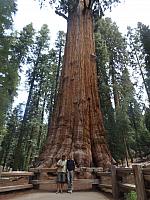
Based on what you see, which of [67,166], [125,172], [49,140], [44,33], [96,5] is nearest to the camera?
[125,172]

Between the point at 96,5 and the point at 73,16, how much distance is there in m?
2.76

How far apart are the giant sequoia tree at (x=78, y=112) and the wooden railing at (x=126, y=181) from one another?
1.47 metres

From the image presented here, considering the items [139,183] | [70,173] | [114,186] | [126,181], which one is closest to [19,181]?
[70,173]

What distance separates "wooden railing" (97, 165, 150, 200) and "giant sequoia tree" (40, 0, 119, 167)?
1.47 meters

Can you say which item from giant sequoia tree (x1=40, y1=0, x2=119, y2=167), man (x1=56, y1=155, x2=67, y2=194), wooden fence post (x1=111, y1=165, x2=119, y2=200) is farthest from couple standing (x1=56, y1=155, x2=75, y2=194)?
wooden fence post (x1=111, y1=165, x2=119, y2=200)

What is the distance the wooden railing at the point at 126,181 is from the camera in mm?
4516

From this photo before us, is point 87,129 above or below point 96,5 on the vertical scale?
below

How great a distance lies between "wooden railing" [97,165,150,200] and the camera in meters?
4.52

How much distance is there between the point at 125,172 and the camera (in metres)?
6.34

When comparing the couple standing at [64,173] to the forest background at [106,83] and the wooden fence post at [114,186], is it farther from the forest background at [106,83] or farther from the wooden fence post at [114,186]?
the forest background at [106,83]

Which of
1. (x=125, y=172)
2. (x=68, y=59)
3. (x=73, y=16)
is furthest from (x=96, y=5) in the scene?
(x=125, y=172)

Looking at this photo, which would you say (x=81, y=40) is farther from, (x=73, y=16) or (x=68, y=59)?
(x=73, y=16)

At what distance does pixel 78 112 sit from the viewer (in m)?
10.9

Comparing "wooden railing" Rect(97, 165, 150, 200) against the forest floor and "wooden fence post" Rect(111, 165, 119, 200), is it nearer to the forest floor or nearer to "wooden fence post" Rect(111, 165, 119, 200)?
"wooden fence post" Rect(111, 165, 119, 200)
